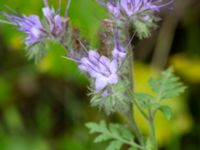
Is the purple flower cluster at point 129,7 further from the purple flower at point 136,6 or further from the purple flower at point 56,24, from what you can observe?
the purple flower at point 56,24

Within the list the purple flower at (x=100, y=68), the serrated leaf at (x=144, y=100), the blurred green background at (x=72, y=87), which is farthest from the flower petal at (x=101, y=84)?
the blurred green background at (x=72, y=87)

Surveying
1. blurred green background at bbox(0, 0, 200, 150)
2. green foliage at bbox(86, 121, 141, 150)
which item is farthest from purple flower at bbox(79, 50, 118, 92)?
blurred green background at bbox(0, 0, 200, 150)

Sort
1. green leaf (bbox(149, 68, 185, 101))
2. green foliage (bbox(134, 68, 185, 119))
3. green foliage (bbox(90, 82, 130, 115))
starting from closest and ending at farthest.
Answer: green foliage (bbox(90, 82, 130, 115)) → green foliage (bbox(134, 68, 185, 119)) → green leaf (bbox(149, 68, 185, 101))

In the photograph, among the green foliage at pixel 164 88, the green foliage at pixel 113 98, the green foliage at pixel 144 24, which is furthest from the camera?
the green foliage at pixel 164 88

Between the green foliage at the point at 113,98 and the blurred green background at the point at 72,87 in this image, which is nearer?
the green foliage at the point at 113,98

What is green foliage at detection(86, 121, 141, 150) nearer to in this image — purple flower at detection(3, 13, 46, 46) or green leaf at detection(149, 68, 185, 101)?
green leaf at detection(149, 68, 185, 101)

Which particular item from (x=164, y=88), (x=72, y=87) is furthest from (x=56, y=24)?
→ (x=72, y=87)
